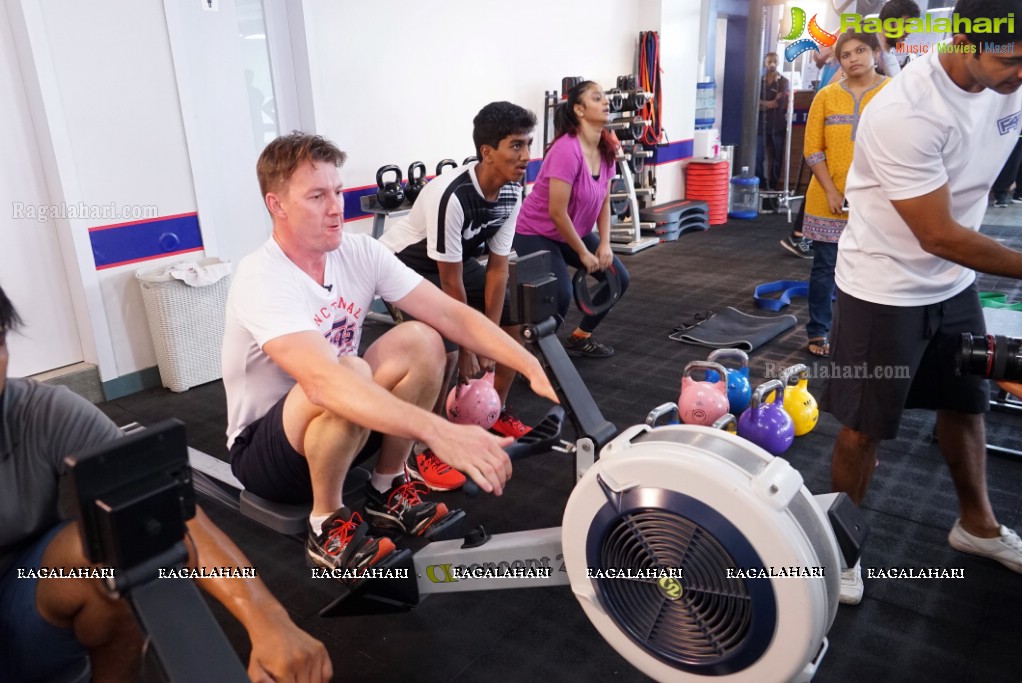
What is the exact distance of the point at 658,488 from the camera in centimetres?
114

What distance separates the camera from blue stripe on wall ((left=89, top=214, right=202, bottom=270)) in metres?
3.29

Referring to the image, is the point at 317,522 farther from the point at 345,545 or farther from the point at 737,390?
the point at 737,390

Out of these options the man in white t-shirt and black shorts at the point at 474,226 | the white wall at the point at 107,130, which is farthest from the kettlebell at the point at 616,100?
the white wall at the point at 107,130

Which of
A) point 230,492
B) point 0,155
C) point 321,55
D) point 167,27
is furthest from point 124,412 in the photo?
point 321,55

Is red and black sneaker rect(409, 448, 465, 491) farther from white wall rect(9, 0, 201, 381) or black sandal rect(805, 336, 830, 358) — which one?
black sandal rect(805, 336, 830, 358)

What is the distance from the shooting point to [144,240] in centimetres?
342

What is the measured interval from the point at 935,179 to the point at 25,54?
3219mm

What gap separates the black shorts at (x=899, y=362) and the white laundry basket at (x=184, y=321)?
8.85ft

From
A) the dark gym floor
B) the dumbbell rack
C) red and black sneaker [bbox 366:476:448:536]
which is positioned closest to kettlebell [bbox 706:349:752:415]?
the dark gym floor

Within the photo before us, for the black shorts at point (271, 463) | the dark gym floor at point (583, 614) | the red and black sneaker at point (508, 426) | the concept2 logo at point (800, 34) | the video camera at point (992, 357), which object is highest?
the concept2 logo at point (800, 34)

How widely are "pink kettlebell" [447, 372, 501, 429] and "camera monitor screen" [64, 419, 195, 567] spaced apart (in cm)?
193

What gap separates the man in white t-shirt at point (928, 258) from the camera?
163 cm

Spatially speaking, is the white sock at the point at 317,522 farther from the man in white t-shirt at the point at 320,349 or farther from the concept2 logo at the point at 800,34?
the concept2 logo at the point at 800,34

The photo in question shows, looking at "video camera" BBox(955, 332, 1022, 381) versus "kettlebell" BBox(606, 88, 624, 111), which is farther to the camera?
"kettlebell" BBox(606, 88, 624, 111)
